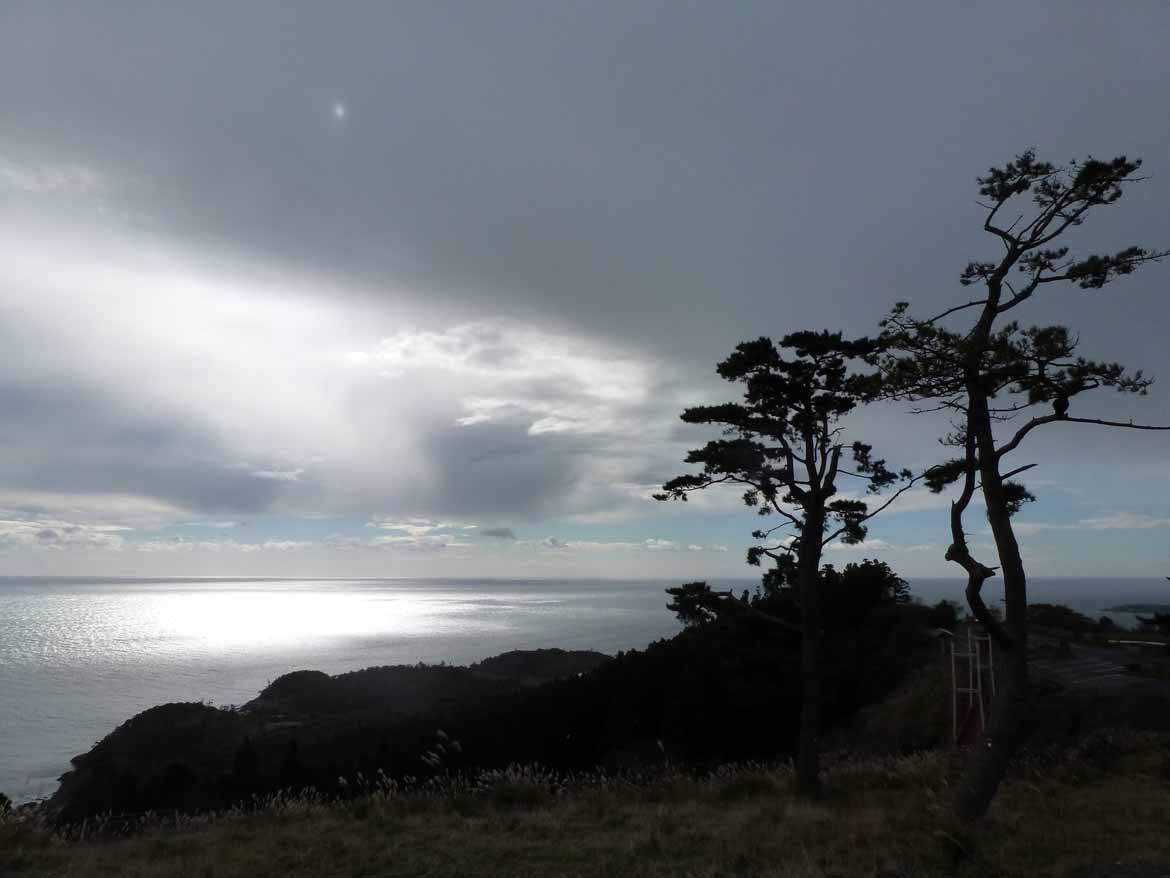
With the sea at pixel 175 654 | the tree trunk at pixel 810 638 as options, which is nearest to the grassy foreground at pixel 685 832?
the tree trunk at pixel 810 638

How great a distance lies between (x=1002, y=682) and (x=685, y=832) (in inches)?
145

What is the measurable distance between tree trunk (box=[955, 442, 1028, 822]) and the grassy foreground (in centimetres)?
36

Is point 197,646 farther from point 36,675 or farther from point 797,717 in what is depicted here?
point 797,717

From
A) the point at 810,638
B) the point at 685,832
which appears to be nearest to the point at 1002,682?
the point at 685,832

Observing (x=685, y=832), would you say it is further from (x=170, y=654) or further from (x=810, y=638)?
(x=170, y=654)

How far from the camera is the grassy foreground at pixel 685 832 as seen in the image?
263 inches

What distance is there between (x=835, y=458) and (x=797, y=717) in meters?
15.9

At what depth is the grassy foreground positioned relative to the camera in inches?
263

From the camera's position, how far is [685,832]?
812cm

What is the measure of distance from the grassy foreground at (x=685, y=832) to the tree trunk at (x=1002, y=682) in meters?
0.36

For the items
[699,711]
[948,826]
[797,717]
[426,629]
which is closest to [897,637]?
[797,717]

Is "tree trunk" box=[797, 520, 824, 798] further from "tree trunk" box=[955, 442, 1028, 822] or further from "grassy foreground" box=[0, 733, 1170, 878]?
"tree trunk" box=[955, 442, 1028, 822]

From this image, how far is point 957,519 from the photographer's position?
7.63m

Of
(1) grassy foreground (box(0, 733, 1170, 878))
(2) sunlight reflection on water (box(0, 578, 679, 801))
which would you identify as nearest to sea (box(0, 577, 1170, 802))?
(2) sunlight reflection on water (box(0, 578, 679, 801))
